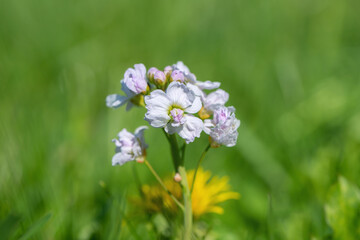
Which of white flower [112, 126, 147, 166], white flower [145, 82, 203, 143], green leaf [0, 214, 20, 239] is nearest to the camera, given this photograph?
green leaf [0, 214, 20, 239]

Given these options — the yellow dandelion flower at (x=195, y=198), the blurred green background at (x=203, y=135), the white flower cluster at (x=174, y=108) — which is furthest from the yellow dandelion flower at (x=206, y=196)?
the white flower cluster at (x=174, y=108)

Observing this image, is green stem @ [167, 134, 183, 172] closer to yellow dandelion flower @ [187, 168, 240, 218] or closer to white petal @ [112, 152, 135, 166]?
white petal @ [112, 152, 135, 166]

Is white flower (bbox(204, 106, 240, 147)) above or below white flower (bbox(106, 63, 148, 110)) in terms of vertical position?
below

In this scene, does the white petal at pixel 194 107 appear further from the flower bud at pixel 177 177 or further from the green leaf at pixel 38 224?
the green leaf at pixel 38 224

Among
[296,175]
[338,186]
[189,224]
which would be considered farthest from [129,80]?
[296,175]

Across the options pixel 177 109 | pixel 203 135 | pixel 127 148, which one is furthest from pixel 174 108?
pixel 203 135

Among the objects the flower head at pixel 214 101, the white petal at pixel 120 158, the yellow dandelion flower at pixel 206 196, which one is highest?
the flower head at pixel 214 101

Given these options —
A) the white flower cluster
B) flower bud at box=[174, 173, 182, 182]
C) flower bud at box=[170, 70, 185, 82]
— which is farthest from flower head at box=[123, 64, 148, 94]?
flower bud at box=[174, 173, 182, 182]
